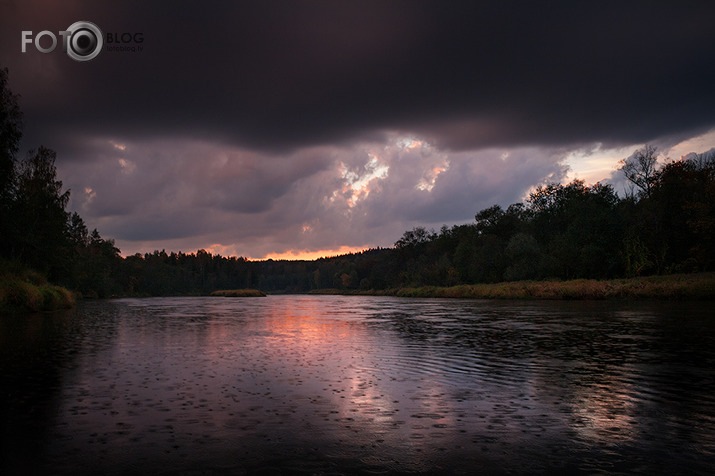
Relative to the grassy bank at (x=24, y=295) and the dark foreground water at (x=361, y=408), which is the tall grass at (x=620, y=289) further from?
the grassy bank at (x=24, y=295)

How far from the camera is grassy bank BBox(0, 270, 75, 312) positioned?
4059 centimetres

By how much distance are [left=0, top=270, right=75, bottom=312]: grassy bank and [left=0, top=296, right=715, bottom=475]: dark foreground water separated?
2607cm

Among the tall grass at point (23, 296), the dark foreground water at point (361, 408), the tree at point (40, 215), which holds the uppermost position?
the tree at point (40, 215)

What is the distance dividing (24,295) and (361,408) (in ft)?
144

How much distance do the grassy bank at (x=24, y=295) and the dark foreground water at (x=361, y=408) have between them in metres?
26.1

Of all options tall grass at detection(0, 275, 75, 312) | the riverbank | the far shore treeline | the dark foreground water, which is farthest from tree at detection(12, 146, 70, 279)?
the riverbank

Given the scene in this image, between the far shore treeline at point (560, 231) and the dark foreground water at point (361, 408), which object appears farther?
the far shore treeline at point (560, 231)

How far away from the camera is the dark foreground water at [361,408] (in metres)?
6.88

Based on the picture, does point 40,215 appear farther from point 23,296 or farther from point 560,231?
point 560,231

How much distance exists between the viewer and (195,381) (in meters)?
13.1

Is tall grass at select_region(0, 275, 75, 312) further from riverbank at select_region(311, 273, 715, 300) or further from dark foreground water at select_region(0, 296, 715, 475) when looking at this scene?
riverbank at select_region(311, 273, 715, 300)

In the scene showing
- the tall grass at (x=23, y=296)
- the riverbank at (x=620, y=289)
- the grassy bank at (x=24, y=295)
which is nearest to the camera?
the tall grass at (x=23, y=296)

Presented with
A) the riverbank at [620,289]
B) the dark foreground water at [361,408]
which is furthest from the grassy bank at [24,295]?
the riverbank at [620,289]

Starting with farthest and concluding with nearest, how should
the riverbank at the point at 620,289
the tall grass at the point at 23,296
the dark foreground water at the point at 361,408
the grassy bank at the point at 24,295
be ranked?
the riverbank at the point at 620,289, the grassy bank at the point at 24,295, the tall grass at the point at 23,296, the dark foreground water at the point at 361,408
